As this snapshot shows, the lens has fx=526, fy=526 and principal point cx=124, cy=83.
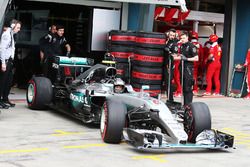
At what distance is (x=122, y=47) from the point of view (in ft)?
42.0

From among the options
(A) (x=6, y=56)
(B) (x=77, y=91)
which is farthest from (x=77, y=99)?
(A) (x=6, y=56)

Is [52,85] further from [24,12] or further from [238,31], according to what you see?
[238,31]

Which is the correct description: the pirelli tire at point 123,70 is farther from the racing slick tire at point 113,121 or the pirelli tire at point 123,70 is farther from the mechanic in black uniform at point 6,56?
the racing slick tire at point 113,121

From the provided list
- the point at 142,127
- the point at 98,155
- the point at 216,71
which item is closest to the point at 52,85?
the point at 142,127

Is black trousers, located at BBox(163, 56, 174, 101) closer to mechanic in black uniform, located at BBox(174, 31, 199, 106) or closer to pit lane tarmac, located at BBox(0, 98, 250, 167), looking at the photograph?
mechanic in black uniform, located at BBox(174, 31, 199, 106)

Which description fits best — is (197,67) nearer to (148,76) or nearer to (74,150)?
(148,76)

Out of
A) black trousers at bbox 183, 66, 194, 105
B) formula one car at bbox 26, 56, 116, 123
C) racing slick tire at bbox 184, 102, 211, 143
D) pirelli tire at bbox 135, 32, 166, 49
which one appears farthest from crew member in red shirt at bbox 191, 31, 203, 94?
racing slick tire at bbox 184, 102, 211, 143

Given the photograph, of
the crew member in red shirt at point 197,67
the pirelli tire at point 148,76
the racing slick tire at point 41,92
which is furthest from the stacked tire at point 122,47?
the crew member in red shirt at point 197,67

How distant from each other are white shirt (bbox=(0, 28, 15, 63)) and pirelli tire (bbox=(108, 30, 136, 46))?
128 inches

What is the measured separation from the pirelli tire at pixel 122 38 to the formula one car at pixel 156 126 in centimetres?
441

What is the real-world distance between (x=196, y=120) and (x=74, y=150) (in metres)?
1.92

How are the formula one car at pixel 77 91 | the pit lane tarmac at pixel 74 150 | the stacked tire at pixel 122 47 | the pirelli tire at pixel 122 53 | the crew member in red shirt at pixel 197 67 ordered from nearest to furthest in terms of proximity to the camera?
the pit lane tarmac at pixel 74 150 → the formula one car at pixel 77 91 → the stacked tire at pixel 122 47 → the pirelli tire at pixel 122 53 → the crew member in red shirt at pixel 197 67

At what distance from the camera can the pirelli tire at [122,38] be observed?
12.6m

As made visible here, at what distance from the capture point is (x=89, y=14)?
573 inches
